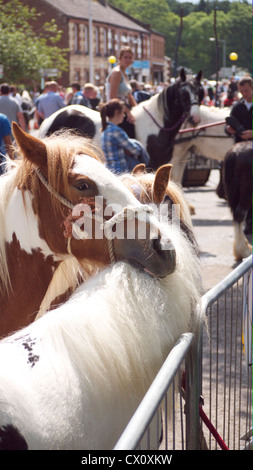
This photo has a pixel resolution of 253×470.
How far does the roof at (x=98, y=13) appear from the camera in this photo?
41078mm

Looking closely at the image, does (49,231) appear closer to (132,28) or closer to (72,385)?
(72,385)

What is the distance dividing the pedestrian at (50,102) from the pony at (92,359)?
1123cm

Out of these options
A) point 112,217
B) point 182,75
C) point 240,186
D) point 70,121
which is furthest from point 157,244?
point 182,75

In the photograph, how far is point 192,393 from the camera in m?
2.13

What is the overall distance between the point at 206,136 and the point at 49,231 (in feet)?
27.1

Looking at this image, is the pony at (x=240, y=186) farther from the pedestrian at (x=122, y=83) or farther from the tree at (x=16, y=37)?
the tree at (x=16, y=37)

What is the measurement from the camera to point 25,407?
162 centimetres

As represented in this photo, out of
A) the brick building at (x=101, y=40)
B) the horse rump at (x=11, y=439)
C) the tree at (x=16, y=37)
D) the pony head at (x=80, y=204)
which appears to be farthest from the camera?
the brick building at (x=101, y=40)

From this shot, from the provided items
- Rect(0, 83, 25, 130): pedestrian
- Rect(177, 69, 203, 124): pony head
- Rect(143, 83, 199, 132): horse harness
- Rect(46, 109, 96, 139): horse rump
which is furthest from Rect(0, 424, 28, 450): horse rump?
Rect(0, 83, 25, 130): pedestrian

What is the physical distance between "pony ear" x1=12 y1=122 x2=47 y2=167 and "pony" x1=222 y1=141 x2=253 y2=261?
553 centimetres

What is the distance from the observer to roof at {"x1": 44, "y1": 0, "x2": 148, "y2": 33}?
135 ft

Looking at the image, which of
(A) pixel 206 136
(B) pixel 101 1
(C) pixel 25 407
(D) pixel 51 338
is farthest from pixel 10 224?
(B) pixel 101 1

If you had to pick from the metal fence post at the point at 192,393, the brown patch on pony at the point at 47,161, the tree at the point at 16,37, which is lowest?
the metal fence post at the point at 192,393

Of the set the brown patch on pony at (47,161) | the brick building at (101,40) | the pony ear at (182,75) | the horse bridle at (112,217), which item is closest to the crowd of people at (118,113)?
the brown patch on pony at (47,161)
